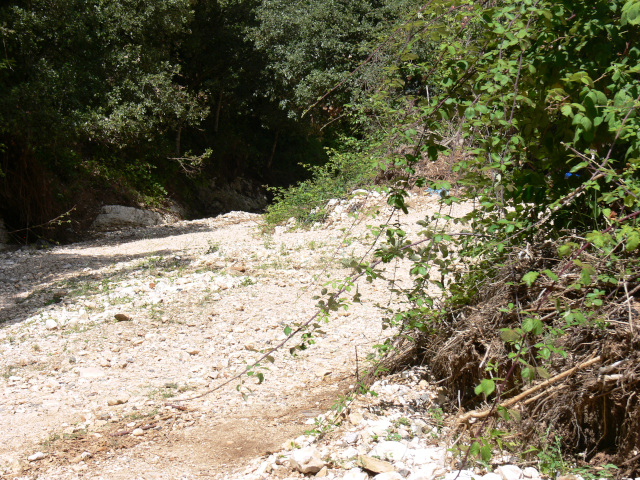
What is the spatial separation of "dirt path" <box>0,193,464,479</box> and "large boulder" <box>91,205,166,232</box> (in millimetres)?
4860

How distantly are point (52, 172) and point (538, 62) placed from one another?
35.5 ft

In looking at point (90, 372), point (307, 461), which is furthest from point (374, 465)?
point (90, 372)

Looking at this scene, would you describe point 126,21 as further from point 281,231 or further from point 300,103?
point 281,231

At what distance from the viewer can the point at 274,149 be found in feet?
62.3

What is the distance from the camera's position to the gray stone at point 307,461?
2217 millimetres

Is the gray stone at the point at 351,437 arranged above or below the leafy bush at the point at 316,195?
below

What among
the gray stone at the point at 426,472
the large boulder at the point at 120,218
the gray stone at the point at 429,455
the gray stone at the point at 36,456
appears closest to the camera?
the gray stone at the point at 426,472

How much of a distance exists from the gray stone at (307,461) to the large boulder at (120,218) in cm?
1059

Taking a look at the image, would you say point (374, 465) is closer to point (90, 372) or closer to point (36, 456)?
point (36, 456)

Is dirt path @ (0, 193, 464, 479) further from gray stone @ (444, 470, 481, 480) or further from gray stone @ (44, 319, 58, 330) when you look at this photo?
gray stone @ (444, 470, 481, 480)

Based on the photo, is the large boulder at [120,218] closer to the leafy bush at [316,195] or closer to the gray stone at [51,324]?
the leafy bush at [316,195]

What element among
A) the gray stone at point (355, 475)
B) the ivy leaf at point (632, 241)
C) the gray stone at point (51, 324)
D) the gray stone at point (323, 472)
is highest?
the ivy leaf at point (632, 241)

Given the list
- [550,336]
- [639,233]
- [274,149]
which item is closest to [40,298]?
[550,336]

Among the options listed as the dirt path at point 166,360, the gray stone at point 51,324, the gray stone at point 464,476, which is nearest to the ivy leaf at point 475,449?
the gray stone at point 464,476
